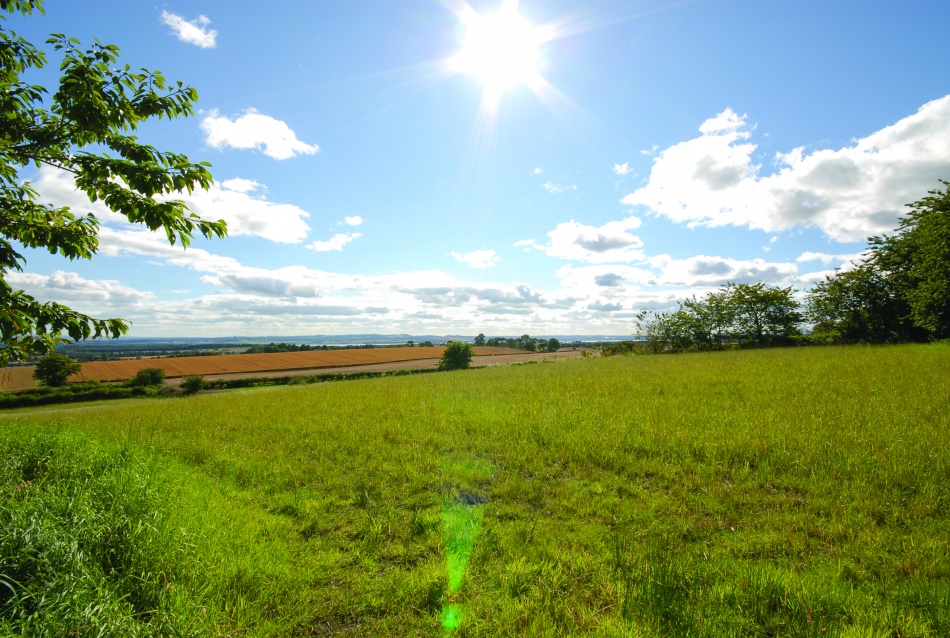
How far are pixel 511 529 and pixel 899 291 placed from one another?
44.7 meters

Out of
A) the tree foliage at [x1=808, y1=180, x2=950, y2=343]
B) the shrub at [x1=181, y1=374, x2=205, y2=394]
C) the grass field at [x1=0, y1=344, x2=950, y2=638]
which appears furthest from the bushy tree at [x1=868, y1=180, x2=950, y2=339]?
the shrub at [x1=181, y1=374, x2=205, y2=394]

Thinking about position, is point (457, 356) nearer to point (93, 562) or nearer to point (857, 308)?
point (857, 308)

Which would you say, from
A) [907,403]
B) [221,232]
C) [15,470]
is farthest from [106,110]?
[907,403]

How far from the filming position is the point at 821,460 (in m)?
6.69

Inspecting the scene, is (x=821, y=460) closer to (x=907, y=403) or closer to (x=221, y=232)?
(x=907, y=403)

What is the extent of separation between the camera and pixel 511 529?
17.8ft

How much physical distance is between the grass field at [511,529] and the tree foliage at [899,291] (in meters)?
24.3

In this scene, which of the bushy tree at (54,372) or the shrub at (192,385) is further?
the shrub at (192,385)

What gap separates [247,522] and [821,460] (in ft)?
31.7

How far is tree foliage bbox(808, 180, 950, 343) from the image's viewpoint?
80.5 ft

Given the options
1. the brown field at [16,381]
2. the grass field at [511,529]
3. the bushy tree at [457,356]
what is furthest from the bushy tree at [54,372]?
the grass field at [511,529]

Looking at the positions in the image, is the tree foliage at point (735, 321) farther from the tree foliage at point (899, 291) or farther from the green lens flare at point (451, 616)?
the green lens flare at point (451, 616)

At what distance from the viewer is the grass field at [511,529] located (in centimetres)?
340

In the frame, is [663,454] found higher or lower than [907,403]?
lower
